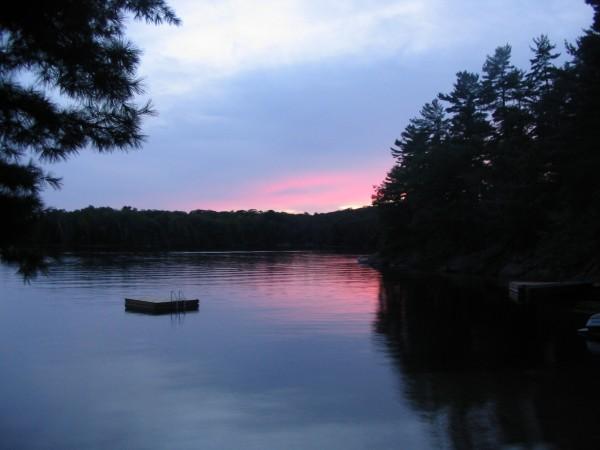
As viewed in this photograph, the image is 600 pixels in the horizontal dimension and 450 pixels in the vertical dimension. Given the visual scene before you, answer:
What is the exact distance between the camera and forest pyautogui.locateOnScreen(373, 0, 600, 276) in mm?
24844

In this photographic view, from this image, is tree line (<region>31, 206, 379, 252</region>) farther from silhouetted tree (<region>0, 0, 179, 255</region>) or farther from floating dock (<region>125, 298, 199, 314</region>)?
silhouetted tree (<region>0, 0, 179, 255</region>)

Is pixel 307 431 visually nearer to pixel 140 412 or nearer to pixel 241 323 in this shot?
pixel 140 412

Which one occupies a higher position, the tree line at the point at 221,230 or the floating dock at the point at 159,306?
the tree line at the point at 221,230

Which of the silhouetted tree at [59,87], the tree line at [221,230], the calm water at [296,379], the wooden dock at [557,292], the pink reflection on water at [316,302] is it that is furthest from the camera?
the tree line at [221,230]

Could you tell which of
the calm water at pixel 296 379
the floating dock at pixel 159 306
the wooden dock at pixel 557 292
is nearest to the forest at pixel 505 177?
the wooden dock at pixel 557 292

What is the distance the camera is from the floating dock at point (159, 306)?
23750 mm

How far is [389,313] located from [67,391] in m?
14.8

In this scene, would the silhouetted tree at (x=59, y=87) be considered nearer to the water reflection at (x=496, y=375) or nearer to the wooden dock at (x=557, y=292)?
the water reflection at (x=496, y=375)

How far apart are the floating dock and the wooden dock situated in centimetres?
1550

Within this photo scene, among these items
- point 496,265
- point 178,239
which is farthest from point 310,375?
point 178,239

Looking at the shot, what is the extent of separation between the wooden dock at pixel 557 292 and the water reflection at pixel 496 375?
2811mm

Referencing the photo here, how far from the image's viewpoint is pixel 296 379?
508 inches

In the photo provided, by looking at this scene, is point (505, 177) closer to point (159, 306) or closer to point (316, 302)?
point (316, 302)

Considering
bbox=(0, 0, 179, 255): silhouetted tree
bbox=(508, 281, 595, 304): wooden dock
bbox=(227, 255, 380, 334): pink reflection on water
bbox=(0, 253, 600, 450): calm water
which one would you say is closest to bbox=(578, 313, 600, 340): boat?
bbox=(0, 253, 600, 450): calm water
